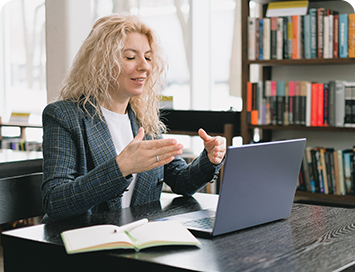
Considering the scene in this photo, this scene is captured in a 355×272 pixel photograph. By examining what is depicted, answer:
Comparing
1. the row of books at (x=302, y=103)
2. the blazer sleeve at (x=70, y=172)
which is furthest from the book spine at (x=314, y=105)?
the blazer sleeve at (x=70, y=172)

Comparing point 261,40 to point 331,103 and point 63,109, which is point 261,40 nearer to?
point 331,103

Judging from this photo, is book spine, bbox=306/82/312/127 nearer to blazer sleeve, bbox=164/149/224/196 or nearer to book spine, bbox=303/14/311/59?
book spine, bbox=303/14/311/59

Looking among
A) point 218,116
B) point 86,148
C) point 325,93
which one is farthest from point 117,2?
point 86,148

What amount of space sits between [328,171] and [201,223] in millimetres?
1798

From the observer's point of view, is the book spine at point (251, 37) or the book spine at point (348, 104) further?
the book spine at point (251, 37)

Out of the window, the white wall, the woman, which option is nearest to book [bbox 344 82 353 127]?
the woman

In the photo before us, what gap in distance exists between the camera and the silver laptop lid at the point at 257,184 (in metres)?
1.10

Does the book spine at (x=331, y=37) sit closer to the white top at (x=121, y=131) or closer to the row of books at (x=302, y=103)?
the row of books at (x=302, y=103)

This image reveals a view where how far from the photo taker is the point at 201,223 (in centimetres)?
124

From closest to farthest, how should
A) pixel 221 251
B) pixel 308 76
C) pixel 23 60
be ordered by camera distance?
pixel 221 251 < pixel 308 76 < pixel 23 60

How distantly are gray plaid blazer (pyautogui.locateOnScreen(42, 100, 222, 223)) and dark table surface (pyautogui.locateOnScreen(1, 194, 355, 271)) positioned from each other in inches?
3.1

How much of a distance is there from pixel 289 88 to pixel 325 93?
0.74 ft

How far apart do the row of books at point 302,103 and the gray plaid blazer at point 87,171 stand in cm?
126

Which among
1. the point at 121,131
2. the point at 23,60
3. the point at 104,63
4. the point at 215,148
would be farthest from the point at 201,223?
the point at 23,60
